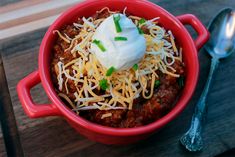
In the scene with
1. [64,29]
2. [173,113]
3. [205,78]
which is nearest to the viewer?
[173,113]

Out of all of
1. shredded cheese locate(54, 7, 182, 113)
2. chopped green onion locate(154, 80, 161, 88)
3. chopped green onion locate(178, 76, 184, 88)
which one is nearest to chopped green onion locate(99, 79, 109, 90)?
shredded cheese locate(54, 7, 182, 113)

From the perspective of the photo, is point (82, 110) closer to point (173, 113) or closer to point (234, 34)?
point (173, 113)

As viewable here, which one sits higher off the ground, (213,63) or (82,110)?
(82,110)

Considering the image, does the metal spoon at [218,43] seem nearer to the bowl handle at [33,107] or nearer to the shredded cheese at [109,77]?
the shredded cheese at [109,77]

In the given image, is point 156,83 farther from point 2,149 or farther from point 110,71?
point 2,149

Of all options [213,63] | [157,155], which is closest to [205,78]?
[213,63]

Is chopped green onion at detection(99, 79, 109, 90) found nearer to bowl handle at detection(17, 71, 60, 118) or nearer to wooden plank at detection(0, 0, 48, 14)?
bowl handle at detection(17, 71, 60, 118)

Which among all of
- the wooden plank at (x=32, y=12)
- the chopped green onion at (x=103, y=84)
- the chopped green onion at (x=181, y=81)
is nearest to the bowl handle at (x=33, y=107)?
the chopped green onion at (x=103, y=84)
